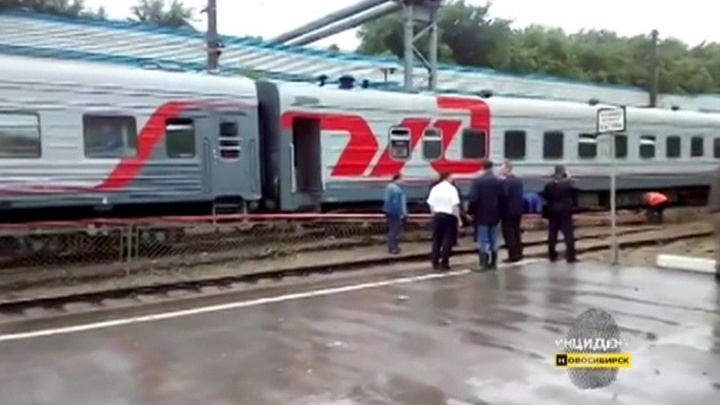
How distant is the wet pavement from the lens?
6.35 meters

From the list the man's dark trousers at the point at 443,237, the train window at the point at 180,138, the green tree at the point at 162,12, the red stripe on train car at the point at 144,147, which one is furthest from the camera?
the green tree at the point at 162,12

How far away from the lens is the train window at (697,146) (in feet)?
87.5

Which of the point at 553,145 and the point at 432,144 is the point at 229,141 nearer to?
the point at 432,144

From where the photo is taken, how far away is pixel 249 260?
14898 millimetres

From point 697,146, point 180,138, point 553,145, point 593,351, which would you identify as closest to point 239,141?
point 180,138

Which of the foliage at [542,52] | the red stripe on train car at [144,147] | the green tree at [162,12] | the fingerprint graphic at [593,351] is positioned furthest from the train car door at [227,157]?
the green tree at [162,12]

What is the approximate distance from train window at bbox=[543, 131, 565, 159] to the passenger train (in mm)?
30

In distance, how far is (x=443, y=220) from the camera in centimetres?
1319

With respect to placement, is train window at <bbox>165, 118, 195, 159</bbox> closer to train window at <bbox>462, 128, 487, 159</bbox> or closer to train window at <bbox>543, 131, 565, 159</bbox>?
train window at <bbox>462, 128, 487, 159</bbox>

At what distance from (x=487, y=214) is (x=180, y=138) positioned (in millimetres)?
5966

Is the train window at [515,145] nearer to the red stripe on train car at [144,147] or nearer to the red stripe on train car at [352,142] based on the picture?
the red stripe on train car at [352,142]

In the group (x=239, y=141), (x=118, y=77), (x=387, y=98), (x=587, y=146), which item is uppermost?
(x=118, y=77)

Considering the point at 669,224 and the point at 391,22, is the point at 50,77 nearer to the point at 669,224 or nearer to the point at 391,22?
the point at 669,224

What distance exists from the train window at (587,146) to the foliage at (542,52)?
62.0 feet
